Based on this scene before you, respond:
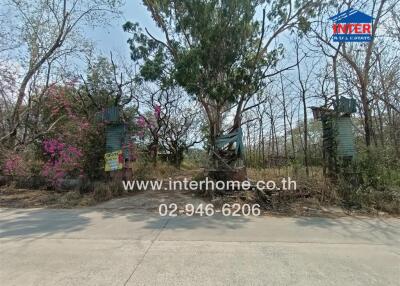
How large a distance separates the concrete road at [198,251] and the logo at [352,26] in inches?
275

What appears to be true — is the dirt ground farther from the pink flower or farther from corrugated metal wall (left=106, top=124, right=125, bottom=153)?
the pink flower

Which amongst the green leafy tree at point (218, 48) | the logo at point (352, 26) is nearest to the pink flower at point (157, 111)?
the green leafy tree at point (218, 48)

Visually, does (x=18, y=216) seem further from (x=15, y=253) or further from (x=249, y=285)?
(x=249, y=285)

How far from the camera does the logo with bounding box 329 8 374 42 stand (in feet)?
32.2

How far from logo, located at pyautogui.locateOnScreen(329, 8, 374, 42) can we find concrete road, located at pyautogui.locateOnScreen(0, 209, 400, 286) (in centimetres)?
699

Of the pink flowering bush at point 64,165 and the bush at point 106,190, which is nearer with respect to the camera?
the bush at point 106,190

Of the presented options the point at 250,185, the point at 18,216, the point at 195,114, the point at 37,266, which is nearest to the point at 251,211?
the point at 250,185

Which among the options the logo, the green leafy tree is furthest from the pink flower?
the logo

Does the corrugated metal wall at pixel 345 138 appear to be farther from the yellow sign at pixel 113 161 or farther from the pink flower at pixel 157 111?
the pink flower at pixel 157 111

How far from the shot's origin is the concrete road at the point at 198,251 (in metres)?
3.14

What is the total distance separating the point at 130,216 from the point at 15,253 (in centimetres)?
239

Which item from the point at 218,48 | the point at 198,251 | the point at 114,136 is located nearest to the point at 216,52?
the point at 218,48

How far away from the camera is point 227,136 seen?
896 cm

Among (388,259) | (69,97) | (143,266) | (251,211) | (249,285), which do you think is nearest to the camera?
(249,285)
